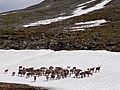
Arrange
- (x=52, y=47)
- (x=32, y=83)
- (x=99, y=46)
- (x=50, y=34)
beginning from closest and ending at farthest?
(x=32, y=83), (x=99, y=46), (x=52, y=47), (x=50, y=34)

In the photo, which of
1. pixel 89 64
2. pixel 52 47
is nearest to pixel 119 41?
pixel 52 47

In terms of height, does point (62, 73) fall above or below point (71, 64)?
above

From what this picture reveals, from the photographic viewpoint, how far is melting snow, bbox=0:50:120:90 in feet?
129

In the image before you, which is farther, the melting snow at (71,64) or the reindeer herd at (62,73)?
the reindeer herd at (62,73)

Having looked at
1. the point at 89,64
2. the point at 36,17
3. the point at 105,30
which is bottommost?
the point at 36,17

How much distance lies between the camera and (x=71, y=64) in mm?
51500

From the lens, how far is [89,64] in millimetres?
49594

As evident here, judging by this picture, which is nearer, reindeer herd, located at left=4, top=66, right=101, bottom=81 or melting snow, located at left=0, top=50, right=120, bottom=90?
melting snow, located at left=0, top=50, right=120, bottom=90

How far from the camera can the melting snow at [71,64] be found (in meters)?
39.3

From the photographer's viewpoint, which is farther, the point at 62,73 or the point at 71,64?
the point at 71,64

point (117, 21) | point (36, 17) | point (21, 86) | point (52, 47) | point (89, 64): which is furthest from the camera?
point (36, 17)

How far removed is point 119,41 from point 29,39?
21.3 m

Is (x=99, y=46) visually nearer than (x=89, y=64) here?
No

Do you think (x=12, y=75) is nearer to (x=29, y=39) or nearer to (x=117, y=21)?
(x=29, y=39)
